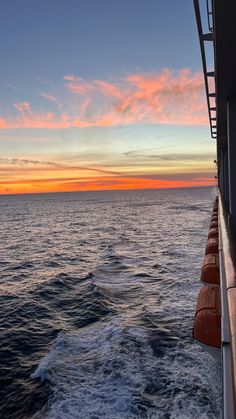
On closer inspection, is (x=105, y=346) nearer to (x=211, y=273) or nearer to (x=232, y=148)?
(x=211, y=273)

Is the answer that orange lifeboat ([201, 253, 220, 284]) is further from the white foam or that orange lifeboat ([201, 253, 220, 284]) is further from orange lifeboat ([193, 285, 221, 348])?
orange lifeboat ([193, 285, 221, 348])

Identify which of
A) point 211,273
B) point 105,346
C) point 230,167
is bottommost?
point 105,346

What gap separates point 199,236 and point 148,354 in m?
26.1

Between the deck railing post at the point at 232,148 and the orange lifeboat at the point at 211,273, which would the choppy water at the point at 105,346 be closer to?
the orange lifeboat at the point at 211,273

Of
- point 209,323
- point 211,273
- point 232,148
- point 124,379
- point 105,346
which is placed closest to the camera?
point 209,323

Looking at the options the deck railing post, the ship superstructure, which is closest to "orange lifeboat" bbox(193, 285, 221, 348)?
the ship superstructure

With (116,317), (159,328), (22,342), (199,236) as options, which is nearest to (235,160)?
(159,328)

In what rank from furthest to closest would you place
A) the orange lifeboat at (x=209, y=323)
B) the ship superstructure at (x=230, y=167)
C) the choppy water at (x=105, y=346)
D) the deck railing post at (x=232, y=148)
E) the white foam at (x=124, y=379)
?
the deck railing post at (x=232, y=148)
the choppy water at (x=105, y=346)
the white foam at (x=124, y=379)
the orange lifeboat at (x=209, y=323)
the ship superstructure at (x=230, y=167)

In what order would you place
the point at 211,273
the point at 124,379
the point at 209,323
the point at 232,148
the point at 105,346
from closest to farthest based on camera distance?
the point at 209,323, the point at 124,379, the point at 211,273, the point at 105,346, the point at 232,148

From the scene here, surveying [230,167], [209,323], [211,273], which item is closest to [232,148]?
[230,167]

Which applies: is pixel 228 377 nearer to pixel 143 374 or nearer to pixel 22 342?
pixel 143 374

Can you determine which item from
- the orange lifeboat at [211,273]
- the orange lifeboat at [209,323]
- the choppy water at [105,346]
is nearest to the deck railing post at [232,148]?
the orange lifeboat at [211,273]

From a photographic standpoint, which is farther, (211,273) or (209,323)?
(211,273)

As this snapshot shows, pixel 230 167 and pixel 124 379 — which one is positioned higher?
pixel 230 167
